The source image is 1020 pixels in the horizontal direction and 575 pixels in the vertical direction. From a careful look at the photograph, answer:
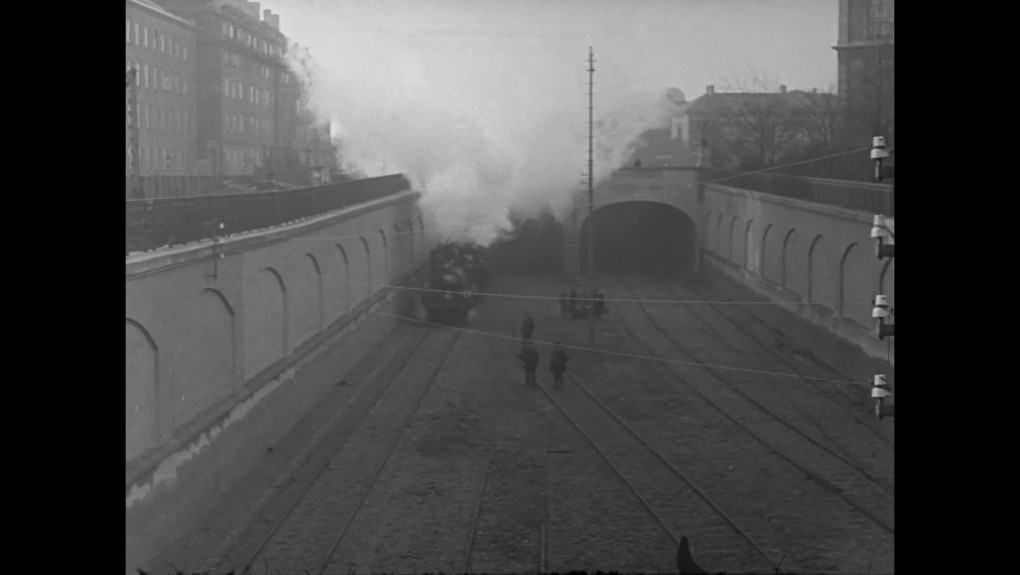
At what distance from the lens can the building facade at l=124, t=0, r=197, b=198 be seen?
9430 millimetres

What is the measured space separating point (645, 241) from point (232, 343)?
434 cm

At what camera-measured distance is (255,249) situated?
9.23 metres

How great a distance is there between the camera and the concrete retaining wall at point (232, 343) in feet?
24.6

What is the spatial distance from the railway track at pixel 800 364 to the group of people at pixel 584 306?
71cm

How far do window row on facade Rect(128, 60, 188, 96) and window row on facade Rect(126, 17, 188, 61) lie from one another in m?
0.22

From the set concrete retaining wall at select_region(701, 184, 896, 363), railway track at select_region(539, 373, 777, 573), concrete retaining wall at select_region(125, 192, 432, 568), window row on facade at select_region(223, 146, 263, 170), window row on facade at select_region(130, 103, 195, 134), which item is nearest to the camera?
railway track at select_region(539, 373, 777, 573)

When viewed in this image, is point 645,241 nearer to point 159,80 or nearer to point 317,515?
point 317,515

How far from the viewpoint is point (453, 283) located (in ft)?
37.1

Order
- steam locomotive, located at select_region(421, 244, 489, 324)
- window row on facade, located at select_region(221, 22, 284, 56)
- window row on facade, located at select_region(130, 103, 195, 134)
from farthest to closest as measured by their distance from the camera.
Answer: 1. steam locomotive, located at select_region(421, 244, 489, 324)
2. window row on facade, located at select_region(130, 103, 195, 134)
3. window row on facade, located at select_region(221, 22, 284, 56)

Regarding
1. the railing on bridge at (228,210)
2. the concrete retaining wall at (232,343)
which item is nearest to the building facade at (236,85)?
the railing on bridge at (228,210)

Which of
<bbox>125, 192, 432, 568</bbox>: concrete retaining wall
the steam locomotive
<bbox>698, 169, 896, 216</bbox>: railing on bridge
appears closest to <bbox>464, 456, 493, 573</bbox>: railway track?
<bbox>125, 192, 432, 568</bbox>: concrete retaining wall

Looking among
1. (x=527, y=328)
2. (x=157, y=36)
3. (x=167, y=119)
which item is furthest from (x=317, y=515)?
(x=157, y=36)

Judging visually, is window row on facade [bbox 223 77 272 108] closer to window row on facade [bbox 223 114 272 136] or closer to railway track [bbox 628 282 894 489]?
window row on facade [bbox 223 114 272 136]
